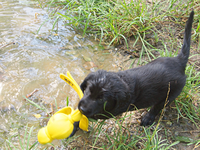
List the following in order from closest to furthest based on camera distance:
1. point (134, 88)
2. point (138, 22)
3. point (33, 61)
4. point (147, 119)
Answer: point (134, 88)
point (147, 119)
point (33, 61)
point (138, 22)

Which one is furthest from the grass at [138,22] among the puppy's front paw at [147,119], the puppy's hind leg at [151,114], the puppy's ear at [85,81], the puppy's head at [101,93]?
the puppy's ear at [85,81]

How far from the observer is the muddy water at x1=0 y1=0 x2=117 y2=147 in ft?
8.60

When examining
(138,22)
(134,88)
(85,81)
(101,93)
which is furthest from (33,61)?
(138,22)

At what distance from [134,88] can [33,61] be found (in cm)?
207

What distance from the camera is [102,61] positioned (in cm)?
375

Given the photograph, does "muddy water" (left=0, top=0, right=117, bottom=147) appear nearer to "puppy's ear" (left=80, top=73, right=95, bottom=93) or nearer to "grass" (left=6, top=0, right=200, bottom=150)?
"grass" (left=6, top=0, right=200, bottom=150)

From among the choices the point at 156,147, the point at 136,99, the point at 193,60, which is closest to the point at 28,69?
the point at 136,99

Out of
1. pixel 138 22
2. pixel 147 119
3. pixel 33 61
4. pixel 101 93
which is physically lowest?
pixel 147 119

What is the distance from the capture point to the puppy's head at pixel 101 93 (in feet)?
6.73

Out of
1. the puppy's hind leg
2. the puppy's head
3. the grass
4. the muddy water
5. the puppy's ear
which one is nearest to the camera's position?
the puppy's head

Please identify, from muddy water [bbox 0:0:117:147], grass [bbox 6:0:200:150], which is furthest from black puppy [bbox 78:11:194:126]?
muddy water [bbox 0:0:117:147]

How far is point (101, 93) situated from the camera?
2.06 m

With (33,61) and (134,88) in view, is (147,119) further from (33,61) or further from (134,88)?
(33,61)

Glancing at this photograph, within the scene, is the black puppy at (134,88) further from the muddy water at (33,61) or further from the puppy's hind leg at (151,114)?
the muddy water at (33,61)
